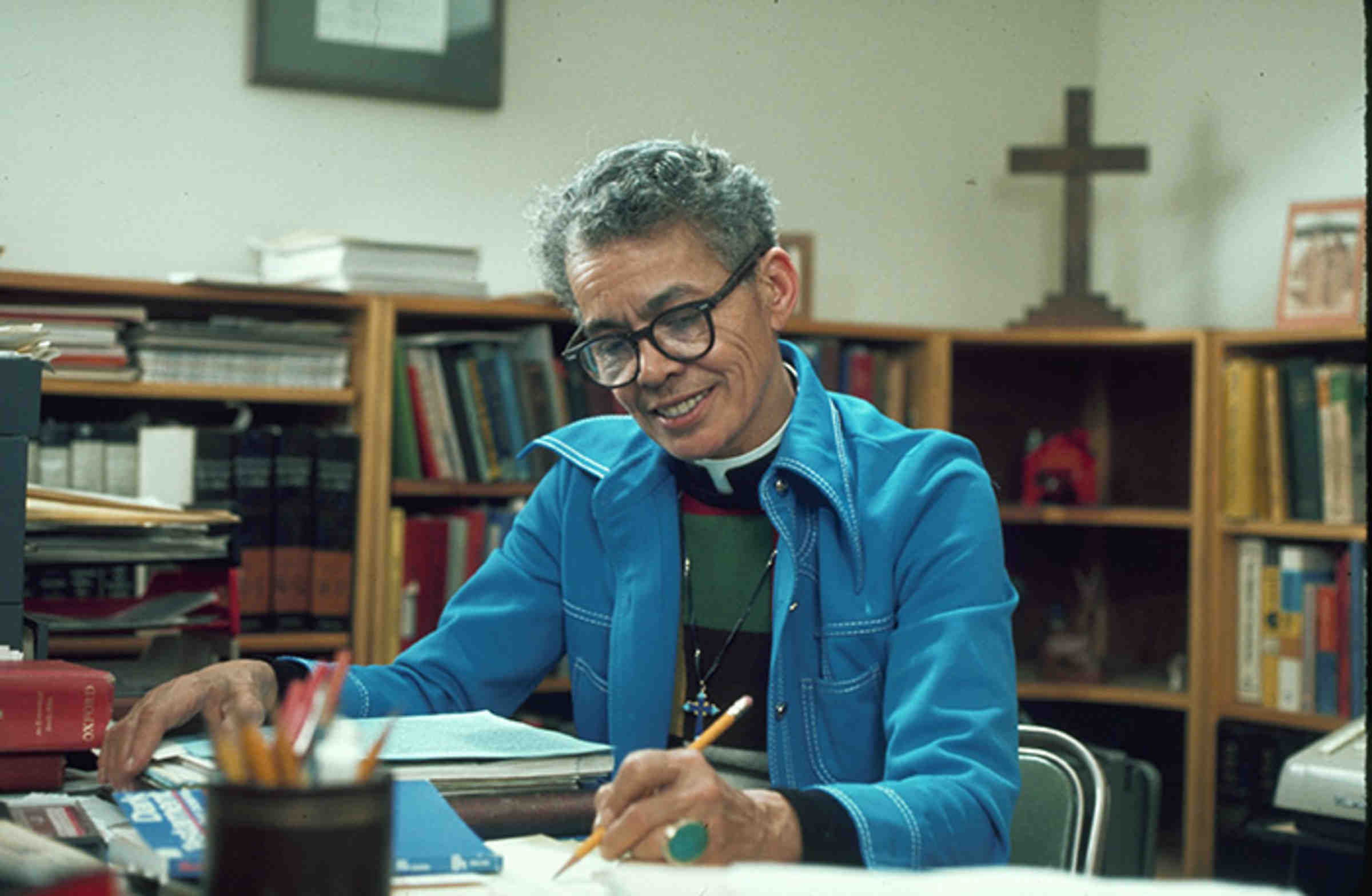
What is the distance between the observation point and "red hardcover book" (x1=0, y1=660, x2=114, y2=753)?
115 centimetres

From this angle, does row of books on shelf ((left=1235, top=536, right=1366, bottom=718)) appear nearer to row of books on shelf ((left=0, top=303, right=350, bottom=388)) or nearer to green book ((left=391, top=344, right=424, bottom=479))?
green book ((left=391, top=344, right=424, bottom=479))

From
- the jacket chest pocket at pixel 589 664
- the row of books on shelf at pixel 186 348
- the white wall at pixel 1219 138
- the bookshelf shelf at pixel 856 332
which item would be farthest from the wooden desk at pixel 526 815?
the white wall at pixel 1219 138

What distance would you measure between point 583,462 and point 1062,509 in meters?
2.01

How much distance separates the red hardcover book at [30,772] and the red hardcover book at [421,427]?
1844 millimetres

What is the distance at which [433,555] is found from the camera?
2982 millimetres

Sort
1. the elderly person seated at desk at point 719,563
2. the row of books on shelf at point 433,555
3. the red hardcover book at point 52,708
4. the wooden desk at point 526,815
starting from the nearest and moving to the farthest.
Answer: the wooden desk at point 526,815
the red hardcover book at point 52,708
the elderly person seated at desk at point 719,563
the row of books on shelf at point 433,555

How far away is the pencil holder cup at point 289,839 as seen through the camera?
639 mm

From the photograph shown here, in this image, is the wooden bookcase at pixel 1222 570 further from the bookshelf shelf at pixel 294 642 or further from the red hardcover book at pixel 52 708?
the red hardcover book at pixel 52 708

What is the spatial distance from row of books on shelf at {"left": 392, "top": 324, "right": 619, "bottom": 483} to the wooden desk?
1923 millimetres

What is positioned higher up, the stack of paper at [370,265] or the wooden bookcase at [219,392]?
the stack of paper at [370,265]

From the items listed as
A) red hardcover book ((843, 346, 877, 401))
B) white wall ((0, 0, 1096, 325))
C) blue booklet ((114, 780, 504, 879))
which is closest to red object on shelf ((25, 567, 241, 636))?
blue booklet ((114, 780, 504, 879))

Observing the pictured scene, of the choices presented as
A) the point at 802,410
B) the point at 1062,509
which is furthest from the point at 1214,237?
the point at 802,410

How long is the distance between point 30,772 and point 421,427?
6.15 ft

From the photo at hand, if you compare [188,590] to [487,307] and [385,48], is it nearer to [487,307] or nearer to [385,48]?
[487,307]
